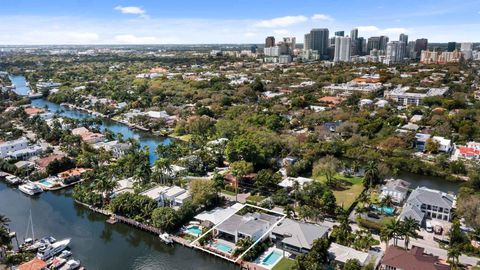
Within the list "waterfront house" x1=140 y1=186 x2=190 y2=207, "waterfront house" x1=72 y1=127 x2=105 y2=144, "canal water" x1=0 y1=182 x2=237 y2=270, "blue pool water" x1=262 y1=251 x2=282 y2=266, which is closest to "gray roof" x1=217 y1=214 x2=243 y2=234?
"canal water" x1=0 y1=182 x2=237 y2=270

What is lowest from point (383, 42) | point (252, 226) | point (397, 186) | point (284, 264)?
point (284, 264)

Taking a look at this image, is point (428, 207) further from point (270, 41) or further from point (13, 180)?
point (270, 41)

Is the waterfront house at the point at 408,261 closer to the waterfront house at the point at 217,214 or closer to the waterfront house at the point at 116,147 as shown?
the waterfront house at the point at 217,214

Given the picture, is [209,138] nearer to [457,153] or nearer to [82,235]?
[82,235]

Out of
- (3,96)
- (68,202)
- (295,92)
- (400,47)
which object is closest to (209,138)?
(68,202)

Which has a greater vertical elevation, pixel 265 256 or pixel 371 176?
pixel 371 176

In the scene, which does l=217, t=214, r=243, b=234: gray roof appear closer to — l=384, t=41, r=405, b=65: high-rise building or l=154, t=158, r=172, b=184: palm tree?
l=154, t=158, r=172, b=184: palm tree

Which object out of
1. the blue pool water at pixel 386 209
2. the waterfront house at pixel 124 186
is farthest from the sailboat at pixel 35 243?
the blue pool water at pixel 386 209

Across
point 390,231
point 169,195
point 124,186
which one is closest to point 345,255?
point 390,231
